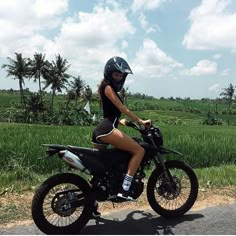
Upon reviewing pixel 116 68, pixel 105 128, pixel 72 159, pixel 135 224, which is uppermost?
pixel 116 68

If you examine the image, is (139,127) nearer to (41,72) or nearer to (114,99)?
(114,99)

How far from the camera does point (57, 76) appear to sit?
6838 centimetres

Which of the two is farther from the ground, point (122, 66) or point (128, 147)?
point (122, 66)

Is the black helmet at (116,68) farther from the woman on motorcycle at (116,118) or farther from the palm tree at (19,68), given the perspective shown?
the palm tree at (19,68)

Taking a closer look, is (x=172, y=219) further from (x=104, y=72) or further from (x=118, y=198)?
(x=104, y=72)

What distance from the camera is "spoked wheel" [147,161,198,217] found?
5.62 metres

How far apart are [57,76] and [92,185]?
211 feet

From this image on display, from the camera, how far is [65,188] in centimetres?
505

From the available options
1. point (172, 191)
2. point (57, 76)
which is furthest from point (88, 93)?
point (172, 191)

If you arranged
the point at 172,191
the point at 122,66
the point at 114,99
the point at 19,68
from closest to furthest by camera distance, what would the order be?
the point at 114,99
the point at 122,66
the point at 172,191
the point at 19,68

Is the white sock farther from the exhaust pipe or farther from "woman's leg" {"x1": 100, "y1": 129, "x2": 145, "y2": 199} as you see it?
the exhaust pipe

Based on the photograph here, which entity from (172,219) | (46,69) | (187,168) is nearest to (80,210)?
(172,219)

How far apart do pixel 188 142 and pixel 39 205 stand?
10.1 metres

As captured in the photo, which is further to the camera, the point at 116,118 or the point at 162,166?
the point at 162,166
